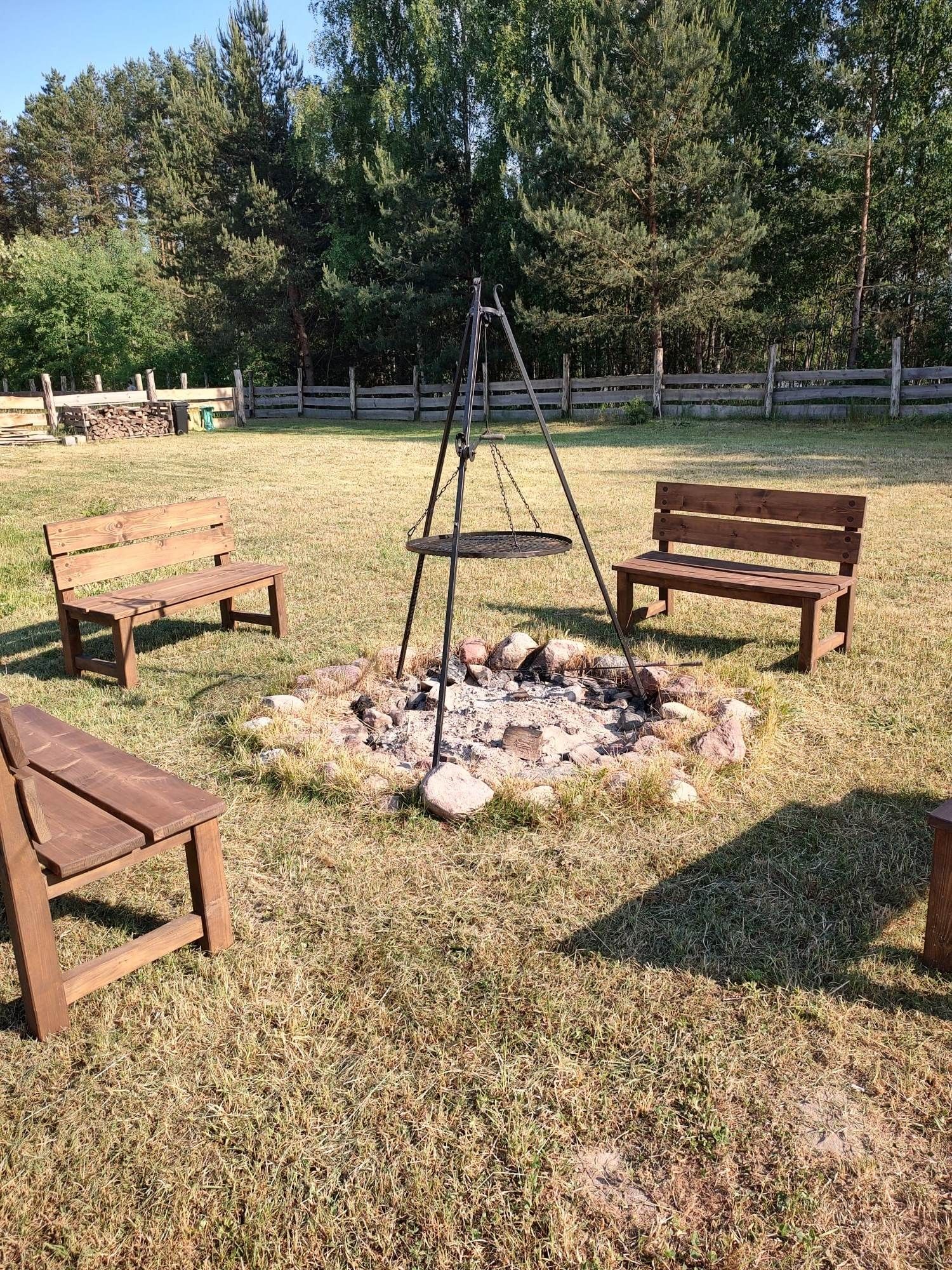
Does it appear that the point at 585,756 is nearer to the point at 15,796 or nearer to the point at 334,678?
the point at 334,678

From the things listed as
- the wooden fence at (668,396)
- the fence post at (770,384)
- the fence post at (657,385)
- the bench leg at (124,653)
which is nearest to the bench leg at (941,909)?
the bench leg at (124,653)

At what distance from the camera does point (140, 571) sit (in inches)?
221

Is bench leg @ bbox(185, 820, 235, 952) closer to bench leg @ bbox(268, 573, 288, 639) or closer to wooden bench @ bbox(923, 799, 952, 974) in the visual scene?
wooden bench @ bbox(923, 799, 952, 974)

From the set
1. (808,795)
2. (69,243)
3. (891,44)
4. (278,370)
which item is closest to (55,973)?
(808,795)

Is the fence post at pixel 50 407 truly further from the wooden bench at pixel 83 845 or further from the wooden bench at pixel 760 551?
the wooden bench at pixel 83 845

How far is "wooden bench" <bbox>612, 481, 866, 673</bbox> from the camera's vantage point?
201 inches

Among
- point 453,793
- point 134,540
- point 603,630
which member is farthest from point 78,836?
point 603,630

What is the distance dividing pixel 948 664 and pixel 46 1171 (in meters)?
4.89

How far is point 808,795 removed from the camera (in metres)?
3.69

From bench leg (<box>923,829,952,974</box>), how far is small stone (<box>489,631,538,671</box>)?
278cm

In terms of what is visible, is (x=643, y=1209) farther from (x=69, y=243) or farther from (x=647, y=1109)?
(x=69, y=243)

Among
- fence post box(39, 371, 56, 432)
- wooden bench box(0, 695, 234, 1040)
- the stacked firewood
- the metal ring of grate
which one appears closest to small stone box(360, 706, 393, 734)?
the metal ring of grate

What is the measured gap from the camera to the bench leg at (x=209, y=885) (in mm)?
2697

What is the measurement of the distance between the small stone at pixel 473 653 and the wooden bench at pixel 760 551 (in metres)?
1.07
